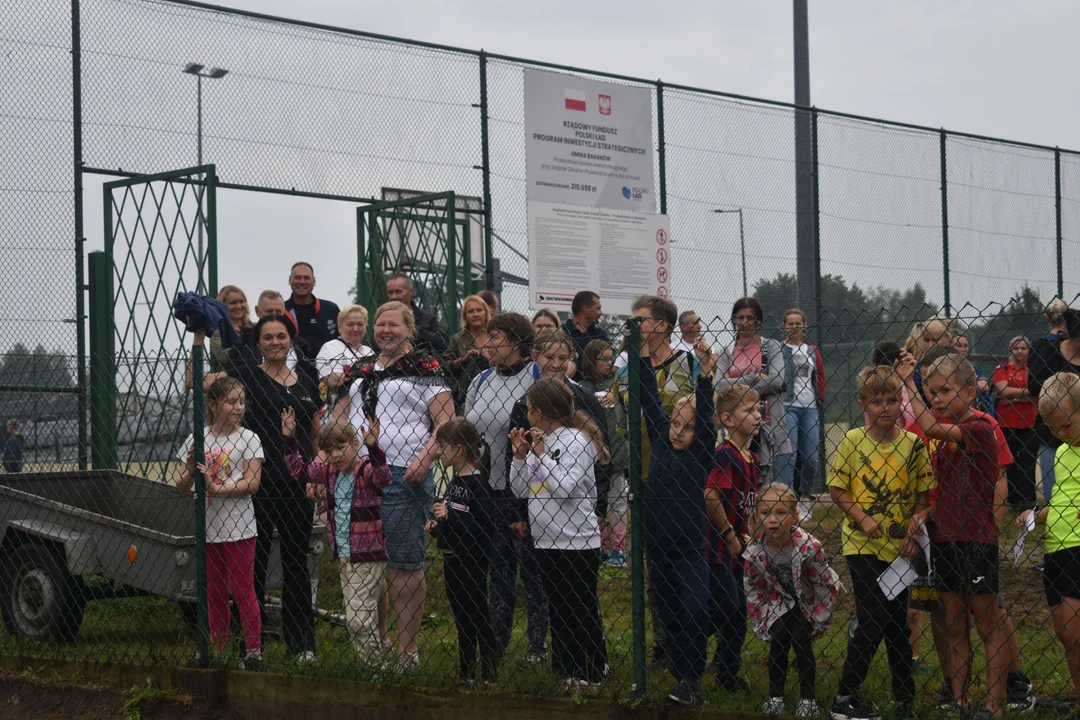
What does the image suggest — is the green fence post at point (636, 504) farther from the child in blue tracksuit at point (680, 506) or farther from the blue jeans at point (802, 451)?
the blue jeans at point (802, 451)

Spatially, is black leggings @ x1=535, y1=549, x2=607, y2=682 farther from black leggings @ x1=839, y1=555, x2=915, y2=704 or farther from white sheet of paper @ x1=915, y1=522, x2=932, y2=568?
white sheet of paper @ x1=915, y1=522, x2=932, y2=568

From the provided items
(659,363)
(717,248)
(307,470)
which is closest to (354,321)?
(307,470)

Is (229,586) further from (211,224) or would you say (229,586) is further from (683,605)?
(211,224)

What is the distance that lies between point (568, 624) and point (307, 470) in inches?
69.3

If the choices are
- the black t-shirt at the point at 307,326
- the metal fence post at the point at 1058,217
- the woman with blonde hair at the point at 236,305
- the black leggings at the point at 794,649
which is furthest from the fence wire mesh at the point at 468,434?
the metal fence post at the point at 1058,217

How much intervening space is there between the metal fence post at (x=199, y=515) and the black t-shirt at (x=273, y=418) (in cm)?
32

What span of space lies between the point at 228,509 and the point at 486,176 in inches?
206

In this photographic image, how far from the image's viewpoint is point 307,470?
668cm

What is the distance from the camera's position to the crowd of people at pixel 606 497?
5070 millimetres

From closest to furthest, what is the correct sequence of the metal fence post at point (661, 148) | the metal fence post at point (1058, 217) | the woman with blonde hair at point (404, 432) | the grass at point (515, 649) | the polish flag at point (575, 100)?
the grass at point (515, 649) < the woman with blonde hair at point (404, 432) < the polish flag at point (575, 100) < the metal fence post at point (661, 148) < the metal fence post at point (1058, 217)

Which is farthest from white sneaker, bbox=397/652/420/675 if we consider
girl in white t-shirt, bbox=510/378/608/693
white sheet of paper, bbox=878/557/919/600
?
white sheet of paper, bbox=878/557/919/600

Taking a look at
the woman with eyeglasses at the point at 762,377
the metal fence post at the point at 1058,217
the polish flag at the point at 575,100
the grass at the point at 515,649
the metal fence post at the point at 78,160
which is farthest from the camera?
the metal fence post at the point at 1058,217

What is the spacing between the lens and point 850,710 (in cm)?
500

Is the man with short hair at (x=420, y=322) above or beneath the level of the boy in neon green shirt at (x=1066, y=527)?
above
